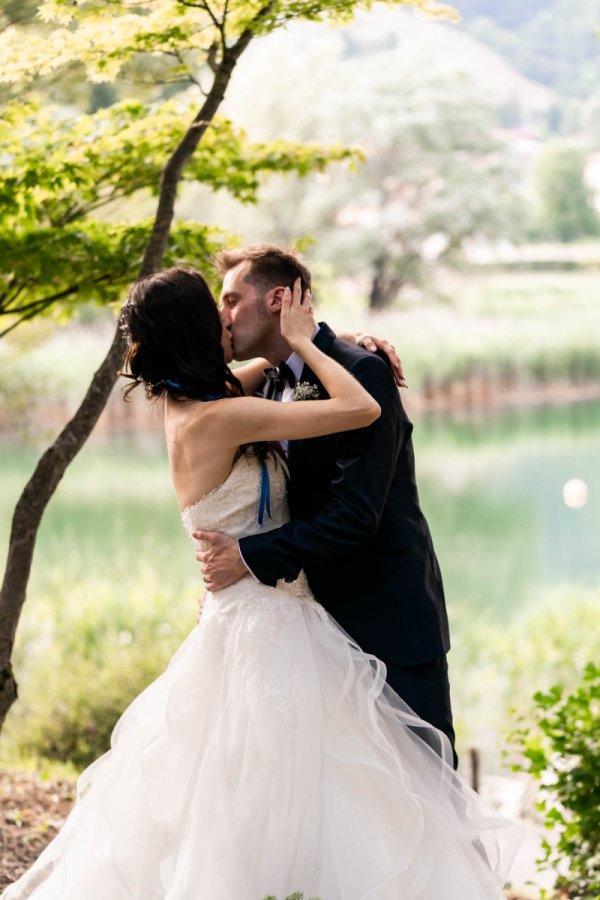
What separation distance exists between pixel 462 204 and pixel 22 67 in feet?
72.8

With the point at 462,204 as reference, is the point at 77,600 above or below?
below

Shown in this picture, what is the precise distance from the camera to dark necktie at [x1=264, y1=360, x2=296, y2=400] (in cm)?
270

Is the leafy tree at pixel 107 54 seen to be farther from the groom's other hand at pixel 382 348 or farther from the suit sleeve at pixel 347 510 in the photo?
the suit sleeve at pixel 347 510

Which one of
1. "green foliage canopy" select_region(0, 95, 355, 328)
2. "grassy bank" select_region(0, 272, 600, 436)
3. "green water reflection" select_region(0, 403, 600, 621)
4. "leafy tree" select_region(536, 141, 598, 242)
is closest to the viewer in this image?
"green foliage canopy" select_region(0, 95, 355, 328)

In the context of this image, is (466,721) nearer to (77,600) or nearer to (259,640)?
(77,600)

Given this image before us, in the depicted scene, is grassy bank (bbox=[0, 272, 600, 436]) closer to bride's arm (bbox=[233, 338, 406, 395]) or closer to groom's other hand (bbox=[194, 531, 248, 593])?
bride's arm (bbox=[233, 338, 406, 395])

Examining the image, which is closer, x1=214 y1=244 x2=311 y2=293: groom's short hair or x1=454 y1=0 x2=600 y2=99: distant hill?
x1=214 y1=244 x2=311 y2=293: groom's short hair

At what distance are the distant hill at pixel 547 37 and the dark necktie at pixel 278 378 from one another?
34.6m

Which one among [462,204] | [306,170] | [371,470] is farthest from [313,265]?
[371,470]

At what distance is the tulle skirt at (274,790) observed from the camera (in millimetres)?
2348

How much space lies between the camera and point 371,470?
2.46 metres

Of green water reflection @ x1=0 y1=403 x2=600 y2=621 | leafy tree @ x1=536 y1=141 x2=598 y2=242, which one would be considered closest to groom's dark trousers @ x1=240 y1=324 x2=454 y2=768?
green water reflection @ x1=0 y1=403 x2=600 y2=621

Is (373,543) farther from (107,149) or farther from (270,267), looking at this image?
(107,149)

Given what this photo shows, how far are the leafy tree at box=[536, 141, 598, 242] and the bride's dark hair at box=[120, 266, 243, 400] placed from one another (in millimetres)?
26348
